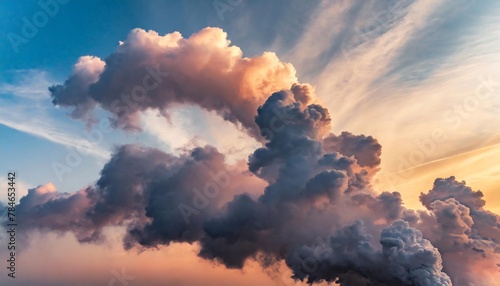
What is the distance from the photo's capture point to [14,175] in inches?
5453

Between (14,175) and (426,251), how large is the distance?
127 m

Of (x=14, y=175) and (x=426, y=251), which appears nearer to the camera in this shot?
(x=14, y=175)

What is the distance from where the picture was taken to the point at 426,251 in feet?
509

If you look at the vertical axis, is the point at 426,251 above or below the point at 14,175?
below
